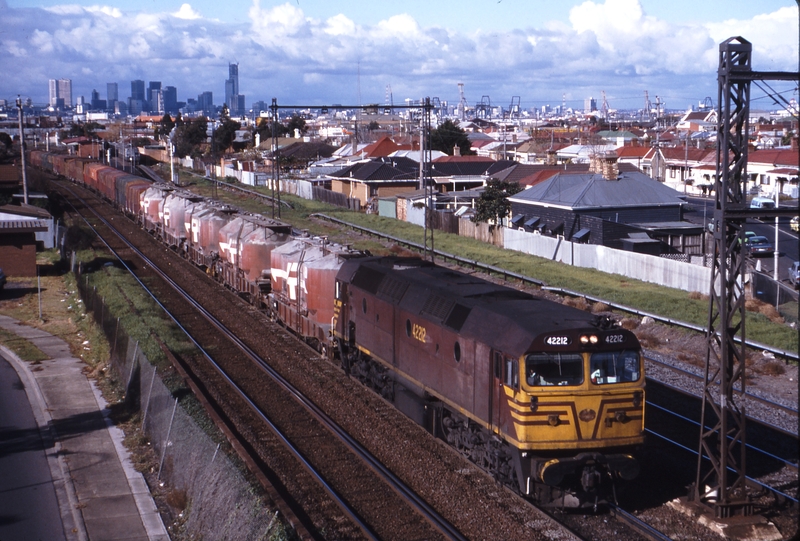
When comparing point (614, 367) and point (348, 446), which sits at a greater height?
point (614, 367)

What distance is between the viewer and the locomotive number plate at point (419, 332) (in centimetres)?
1781

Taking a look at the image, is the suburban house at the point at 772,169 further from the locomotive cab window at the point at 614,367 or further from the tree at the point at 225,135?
the tree at the point at 225,135

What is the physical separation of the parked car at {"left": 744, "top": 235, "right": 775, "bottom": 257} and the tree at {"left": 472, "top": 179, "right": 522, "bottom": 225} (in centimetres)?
1543

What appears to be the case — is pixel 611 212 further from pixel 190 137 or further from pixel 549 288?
pixel 190 137

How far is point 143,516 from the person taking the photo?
15.3m

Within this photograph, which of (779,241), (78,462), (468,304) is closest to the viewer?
(468,304)

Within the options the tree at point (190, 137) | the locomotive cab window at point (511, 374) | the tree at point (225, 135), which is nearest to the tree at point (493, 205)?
the locomotive cab window at point (511, 374)

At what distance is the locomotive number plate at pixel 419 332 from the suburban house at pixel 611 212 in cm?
2962

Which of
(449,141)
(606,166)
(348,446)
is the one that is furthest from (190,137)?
(348,446)

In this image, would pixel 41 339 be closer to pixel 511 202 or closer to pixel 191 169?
pixel 511 202

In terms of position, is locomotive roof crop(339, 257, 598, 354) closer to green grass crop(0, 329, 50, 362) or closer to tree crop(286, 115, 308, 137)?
green grass crop(0, 329, 50, 362)

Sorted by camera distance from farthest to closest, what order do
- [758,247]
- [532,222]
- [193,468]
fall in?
[532,222], [758,247], [193,468]

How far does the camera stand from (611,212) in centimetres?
4878

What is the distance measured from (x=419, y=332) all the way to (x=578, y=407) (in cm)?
501
